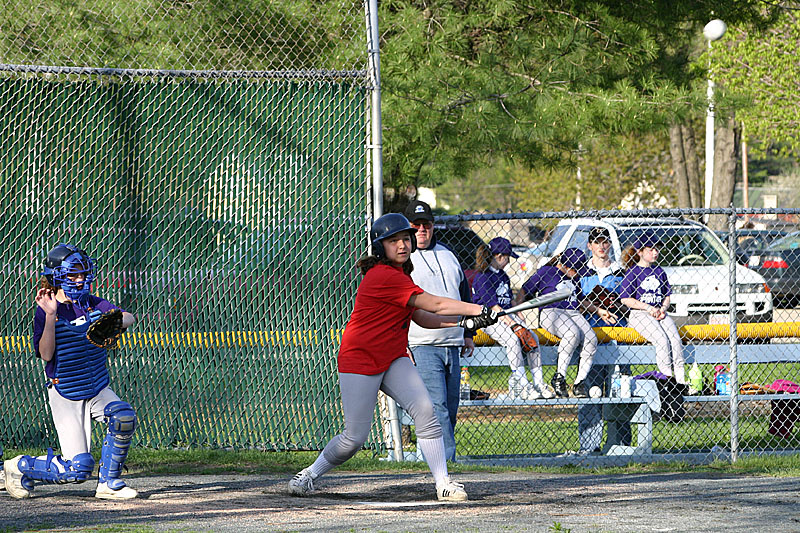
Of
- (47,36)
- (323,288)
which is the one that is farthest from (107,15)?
(323,288)

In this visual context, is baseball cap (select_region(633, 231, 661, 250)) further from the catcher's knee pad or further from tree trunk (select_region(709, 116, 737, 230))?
tree trunk (select_region(709, 116, 737, 230))

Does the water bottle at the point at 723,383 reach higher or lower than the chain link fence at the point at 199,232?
lower

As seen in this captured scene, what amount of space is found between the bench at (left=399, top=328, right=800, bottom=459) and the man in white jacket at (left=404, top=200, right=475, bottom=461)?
2.06 ft

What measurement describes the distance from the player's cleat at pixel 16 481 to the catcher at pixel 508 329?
3.64 meters

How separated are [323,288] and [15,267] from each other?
229 centimetres

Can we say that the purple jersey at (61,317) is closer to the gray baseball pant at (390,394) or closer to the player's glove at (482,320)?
the gray baseball pant at (390,394)

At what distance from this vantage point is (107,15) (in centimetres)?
877

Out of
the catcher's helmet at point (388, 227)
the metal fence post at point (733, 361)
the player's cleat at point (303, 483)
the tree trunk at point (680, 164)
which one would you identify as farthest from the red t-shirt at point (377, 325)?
the tree trunk at point (680, 164)

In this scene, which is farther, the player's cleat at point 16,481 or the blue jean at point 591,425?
the blue jean at point 591,425

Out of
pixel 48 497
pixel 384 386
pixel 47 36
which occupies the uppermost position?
pixel 47 36

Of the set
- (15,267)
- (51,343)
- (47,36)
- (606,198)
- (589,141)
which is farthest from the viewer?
(606,198)

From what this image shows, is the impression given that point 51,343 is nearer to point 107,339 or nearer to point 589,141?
point 107,339

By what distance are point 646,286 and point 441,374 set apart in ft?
8.23

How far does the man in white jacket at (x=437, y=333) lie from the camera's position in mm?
7133
